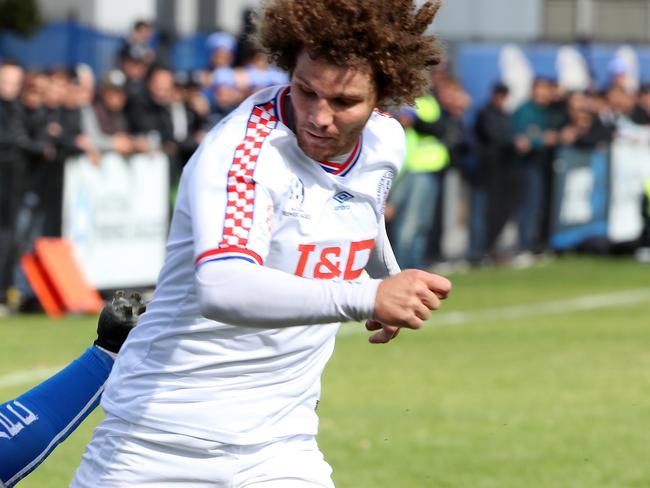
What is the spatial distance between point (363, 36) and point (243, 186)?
0.47 metres

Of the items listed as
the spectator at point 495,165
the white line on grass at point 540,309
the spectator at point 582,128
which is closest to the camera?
the white line on grass at point 540,309

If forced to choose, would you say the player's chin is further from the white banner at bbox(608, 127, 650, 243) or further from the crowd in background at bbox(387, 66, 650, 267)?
the white banner at bbox(608, 127, 650, 243)

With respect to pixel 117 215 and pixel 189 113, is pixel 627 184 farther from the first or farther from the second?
pixel 117 215

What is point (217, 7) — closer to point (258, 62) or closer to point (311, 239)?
point (258, 62)

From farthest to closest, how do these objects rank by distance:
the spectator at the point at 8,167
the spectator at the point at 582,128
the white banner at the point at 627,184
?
the white banner at the point at 627,184, the spectator at the point at 582,128, the spectator at the point at 8,167

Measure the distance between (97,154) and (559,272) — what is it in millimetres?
6698

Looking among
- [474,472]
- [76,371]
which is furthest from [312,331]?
[474,472]

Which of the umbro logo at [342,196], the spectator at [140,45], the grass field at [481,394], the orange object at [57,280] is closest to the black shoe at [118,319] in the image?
the umbro logo at [342,196]

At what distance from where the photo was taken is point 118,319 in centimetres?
524

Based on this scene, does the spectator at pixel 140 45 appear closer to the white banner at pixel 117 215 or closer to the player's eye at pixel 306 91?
the white banner at pixel 117 215

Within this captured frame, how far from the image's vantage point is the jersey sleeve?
3826 millimetres

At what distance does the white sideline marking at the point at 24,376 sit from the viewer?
10.2 m

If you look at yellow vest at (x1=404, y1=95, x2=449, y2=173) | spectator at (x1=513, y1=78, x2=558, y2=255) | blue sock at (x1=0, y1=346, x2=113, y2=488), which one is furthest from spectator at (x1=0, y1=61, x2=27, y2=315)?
blue sock at (x1=0, y1=346, x2=113, y2=488)

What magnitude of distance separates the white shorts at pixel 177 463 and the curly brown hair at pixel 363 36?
0.99 m
